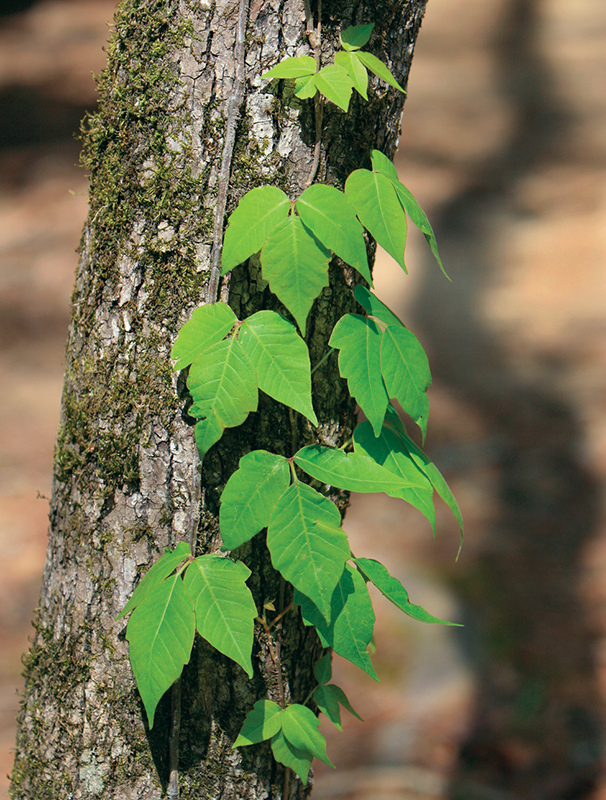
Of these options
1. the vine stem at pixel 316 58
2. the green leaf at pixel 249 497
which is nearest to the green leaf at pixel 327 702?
the green leaf at pixel 249 497

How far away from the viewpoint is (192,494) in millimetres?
890

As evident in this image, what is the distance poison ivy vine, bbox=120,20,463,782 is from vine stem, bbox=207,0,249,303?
2.9 inches

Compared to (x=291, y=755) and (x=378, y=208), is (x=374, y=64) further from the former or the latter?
(x=291, y=755)

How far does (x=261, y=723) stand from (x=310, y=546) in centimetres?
34

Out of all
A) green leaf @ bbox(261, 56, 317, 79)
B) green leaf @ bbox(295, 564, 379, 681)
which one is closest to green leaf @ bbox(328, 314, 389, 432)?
green leaf @ bbox(295, 564, 379, 681)

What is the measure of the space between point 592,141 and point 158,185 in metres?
6.35

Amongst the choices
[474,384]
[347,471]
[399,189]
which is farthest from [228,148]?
Answer: [474,384]

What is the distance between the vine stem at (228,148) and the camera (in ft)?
2.71

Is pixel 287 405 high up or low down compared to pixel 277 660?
up

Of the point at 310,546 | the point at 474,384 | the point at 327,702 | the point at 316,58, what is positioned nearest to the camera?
the point at 310,546

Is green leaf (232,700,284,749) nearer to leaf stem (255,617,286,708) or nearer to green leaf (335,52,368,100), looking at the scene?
leaf stem (255,617,286,708)

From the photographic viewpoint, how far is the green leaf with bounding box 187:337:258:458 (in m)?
0.76

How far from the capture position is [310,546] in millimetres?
740

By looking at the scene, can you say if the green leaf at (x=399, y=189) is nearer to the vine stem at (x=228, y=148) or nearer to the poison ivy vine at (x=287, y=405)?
the poison ivy vine at (x=287, y=405)
